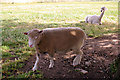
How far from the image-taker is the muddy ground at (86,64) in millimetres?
3129

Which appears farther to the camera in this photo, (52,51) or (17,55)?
(17,55)

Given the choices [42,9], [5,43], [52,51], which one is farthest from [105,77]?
[42,9]

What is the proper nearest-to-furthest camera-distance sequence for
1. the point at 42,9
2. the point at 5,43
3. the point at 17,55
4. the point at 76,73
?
1. the point at 76,73
2. the point at 17,55
3. the point at 5,43
4. the point at 42,9

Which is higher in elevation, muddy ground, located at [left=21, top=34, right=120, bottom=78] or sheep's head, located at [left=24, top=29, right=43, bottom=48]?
sheep's head, located at [left=24, top=29, right=43, bottom=48]

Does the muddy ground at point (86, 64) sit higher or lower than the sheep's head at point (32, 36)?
lower

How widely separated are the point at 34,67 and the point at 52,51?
554 millimetres

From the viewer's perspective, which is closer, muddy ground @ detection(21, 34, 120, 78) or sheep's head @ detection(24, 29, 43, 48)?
sheep's head @ detection(24, 29, 43, 48)

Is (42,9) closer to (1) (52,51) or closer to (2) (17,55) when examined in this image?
(2) (17,55)

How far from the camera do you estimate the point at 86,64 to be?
3.51 meters

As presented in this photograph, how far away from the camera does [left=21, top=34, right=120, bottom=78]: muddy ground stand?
3.13 m

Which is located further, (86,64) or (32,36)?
(86,64)

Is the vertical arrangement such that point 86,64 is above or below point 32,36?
below

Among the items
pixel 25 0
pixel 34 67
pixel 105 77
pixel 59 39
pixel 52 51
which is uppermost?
pixel 25 0

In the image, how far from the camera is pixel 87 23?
8047 mm
